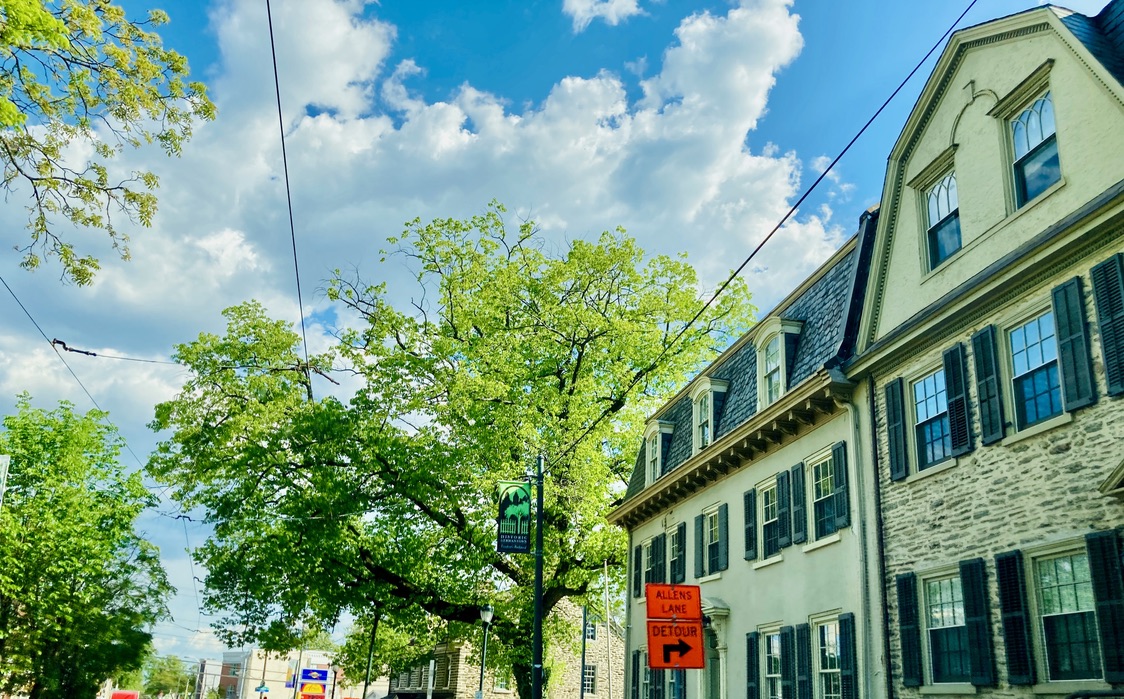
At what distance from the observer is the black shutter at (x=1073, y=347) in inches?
428

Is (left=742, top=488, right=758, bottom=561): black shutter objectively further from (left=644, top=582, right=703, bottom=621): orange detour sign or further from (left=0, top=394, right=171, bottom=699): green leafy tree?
(left=0, top=394, right=171, bottom=699): green leafy tree

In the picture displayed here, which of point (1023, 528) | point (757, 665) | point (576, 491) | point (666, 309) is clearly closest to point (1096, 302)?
point (1023, 528)

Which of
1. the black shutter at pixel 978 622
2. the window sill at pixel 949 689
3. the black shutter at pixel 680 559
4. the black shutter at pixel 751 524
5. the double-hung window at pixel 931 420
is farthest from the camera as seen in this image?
the black shutter at pixel 680 559

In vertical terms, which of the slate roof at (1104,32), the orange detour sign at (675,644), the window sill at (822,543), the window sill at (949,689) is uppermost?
the slate roof at (1104,32)

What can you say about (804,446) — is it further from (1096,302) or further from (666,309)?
(666,309)

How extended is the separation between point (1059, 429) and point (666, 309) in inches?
786

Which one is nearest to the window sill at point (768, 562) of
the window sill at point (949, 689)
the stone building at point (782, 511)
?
the stone building at point (782, 511)

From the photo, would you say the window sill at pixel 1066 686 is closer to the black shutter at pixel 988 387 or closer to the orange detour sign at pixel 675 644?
the black shutter at pixel 988 387

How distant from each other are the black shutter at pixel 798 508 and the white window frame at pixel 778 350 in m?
1.52

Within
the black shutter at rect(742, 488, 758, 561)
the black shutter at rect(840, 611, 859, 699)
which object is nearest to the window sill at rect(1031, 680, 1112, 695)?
the black shutter at rect(840, 611, 859, 699)

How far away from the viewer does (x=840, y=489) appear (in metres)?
16.1

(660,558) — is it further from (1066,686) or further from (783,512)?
(1066,686)

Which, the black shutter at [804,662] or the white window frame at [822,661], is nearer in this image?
the white window frame at [822,661]

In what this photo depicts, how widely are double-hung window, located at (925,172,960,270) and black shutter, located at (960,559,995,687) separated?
15.7ft
